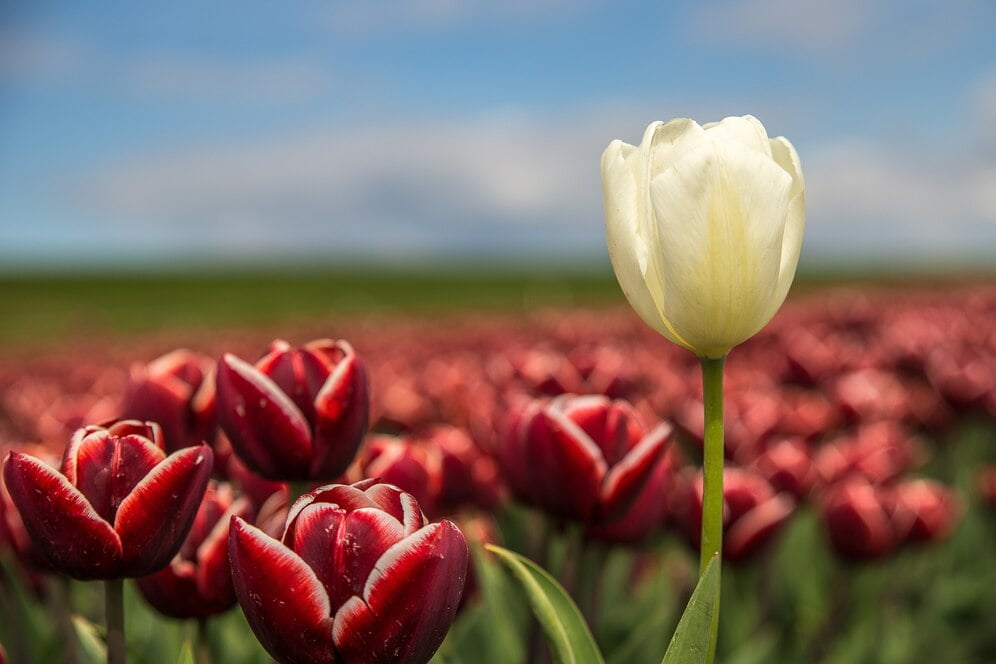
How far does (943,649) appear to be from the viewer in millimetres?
2781

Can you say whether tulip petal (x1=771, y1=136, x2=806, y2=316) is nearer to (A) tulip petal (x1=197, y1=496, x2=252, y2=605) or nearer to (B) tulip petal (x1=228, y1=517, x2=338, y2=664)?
(B) tulip petal (x1=228, y1=517, x2=338, y2=664)

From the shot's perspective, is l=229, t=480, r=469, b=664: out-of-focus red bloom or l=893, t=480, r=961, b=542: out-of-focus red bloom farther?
l=893, t=480, r=961, b=542: out-of-focus red bloom

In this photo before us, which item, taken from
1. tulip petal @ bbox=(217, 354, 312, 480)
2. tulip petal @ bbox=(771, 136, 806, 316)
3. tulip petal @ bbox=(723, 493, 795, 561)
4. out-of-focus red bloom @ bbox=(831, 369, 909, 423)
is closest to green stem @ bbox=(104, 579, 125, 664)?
tulip petal @ bbox=(217, 354, 312, 480)

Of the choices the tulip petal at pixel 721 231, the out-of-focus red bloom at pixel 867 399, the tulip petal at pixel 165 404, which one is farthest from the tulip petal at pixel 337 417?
the out-of-focus red bloom at pixel 867 399

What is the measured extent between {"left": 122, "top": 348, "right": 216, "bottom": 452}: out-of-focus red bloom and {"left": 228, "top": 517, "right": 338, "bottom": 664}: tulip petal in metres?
0.66

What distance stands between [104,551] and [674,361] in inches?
156

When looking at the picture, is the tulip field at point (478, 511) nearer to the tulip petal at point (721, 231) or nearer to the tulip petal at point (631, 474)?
the tulip petal at point (631, 474)

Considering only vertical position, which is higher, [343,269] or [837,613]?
[837,613]

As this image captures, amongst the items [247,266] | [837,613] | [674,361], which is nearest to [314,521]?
[837,613]

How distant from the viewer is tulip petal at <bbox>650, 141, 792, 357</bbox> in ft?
2.98

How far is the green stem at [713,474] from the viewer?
923 millimetres

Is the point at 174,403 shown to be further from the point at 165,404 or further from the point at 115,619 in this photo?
the point at 115,619

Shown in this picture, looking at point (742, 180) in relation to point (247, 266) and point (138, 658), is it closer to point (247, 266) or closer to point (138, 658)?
point (138, 658)

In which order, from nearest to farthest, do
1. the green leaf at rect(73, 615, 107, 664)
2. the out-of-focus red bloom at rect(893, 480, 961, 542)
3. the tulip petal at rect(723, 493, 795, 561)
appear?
the green leaf at rect(73, 615, 107, 664) < the tulip petal at rect(723, 493, 795, 561) < the out-of-focus red bloom at rect(893, 480, 961, 542)
